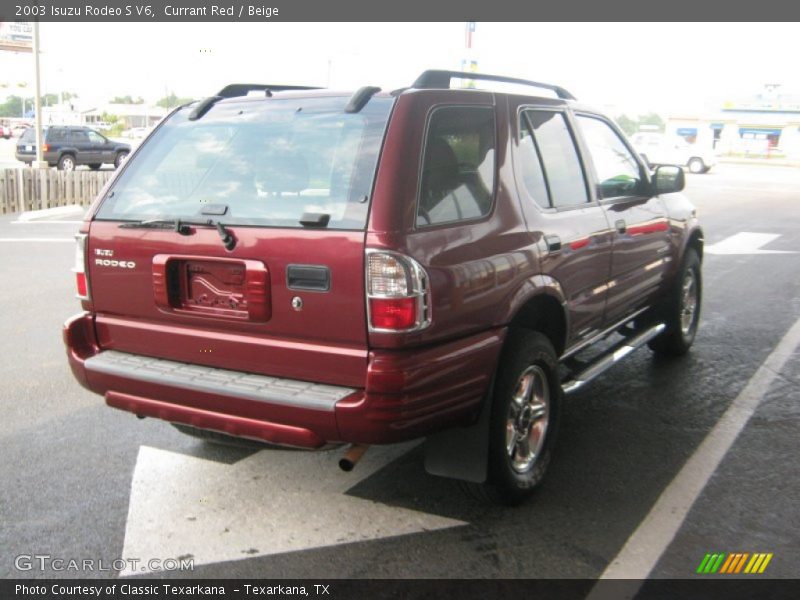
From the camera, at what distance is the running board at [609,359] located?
14.4 feet

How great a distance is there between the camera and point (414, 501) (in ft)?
12.6

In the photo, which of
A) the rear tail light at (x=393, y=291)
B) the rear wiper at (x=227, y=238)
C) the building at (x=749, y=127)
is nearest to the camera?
the rear tail light at (x=393, y=291)

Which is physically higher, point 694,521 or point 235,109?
point 235,109

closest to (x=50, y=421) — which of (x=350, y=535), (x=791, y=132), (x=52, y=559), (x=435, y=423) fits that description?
(x=52, y=559)

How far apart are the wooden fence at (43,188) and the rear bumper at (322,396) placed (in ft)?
46.0

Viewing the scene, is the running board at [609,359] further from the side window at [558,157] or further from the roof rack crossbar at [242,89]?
the roof rack crossbar at [242,89]

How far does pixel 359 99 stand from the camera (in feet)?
11.2

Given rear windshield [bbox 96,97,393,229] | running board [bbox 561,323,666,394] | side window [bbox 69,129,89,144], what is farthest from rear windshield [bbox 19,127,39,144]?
running board [bbox 561,323,666,394]

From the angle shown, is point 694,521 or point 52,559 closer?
point 52,559

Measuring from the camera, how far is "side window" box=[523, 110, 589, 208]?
4.18 meters

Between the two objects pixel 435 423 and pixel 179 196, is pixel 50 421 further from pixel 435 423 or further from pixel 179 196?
pixel 435 423

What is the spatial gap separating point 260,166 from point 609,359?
2.47 meters

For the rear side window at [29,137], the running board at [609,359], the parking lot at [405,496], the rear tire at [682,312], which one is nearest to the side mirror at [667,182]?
the rear tire at [682,312]

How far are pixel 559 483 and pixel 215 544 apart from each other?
5.66 feet
